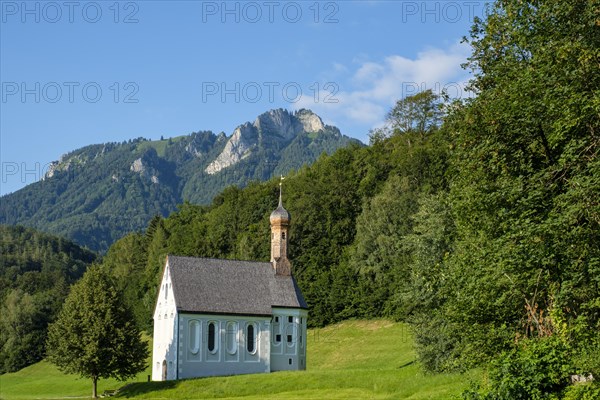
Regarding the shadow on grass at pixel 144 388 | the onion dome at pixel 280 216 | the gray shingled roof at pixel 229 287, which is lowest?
the shadow on grass at pixel 144 388

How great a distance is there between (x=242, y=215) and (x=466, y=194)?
82804 millimetres

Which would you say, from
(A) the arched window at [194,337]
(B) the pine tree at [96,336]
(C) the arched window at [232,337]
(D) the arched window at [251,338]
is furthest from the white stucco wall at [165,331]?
(D) the arched window at [251,338]

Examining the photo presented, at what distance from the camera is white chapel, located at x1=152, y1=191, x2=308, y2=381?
2325 inches

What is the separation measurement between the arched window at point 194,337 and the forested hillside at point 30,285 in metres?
45.4

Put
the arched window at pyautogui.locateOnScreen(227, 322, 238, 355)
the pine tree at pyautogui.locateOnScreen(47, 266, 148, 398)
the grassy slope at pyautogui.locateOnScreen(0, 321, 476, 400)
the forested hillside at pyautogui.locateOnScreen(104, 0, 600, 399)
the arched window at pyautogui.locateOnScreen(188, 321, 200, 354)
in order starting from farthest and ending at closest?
the arched window at pyautogui.locateOnScreen(227, 322, 238, 355) → the arched window at pyautogui.locateOnScreen(188, 321, 200, 354) → the pine tree at pyautogui.locateOnScreen(47, 266, 148, 398) → the grassy slope at pyautogui.locateOnScreen(0, 321, 476, 400) → the forested hillside at pyautogui.locateOnScreen(104, 0, 600, 399)

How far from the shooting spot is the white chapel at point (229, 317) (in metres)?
59.1

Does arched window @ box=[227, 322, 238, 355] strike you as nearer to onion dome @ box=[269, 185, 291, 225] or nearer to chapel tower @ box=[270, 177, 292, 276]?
chapel tower @ box=[270, 177, 292, 276]

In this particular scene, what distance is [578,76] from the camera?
22.2m

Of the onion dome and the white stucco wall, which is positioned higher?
the onion dome

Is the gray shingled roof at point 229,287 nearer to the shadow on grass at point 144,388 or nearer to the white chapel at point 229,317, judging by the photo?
the white chapel at point 229,317

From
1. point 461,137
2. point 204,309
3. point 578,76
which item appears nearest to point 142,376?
point 204,309

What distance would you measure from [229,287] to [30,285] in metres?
80.0

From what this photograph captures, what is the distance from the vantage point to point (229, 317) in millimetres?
60781

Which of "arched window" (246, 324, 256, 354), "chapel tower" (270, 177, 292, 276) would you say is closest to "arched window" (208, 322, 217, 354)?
"arched window" (246, 324, 256, 354)
